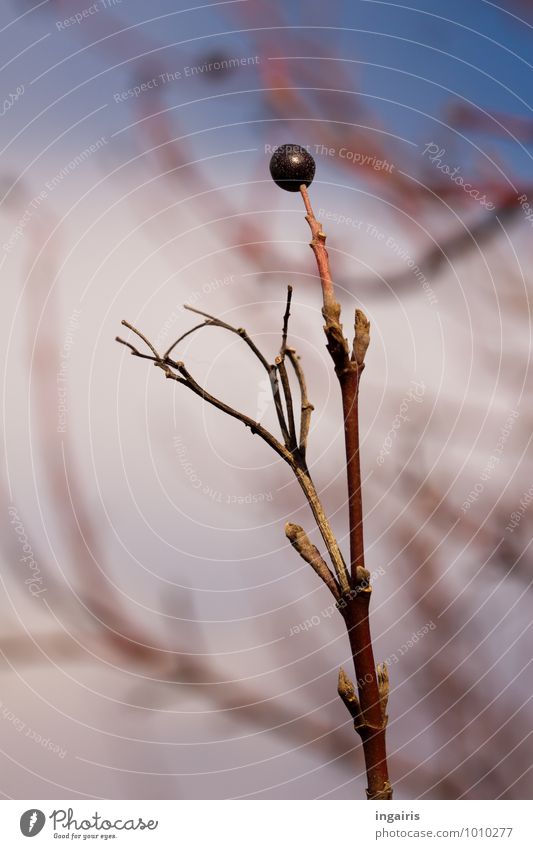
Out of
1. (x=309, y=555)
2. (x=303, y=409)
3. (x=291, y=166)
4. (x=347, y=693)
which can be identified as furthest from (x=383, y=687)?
(x=291, y=166)

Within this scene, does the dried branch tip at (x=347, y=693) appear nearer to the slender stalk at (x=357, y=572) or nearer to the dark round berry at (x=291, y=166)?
the slender stalk at (x=357, y=572)

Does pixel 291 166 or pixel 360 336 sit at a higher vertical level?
pixel 291 166

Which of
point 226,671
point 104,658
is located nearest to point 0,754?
point 104,658

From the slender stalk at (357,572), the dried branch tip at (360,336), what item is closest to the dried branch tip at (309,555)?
the slender stalk at (357,572)

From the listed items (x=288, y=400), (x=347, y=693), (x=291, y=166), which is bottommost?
(x=347, y=693)

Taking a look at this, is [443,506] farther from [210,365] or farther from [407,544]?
[210,365]

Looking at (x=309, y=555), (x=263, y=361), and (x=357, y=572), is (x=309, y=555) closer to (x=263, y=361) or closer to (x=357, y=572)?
(x=357, y=572)
